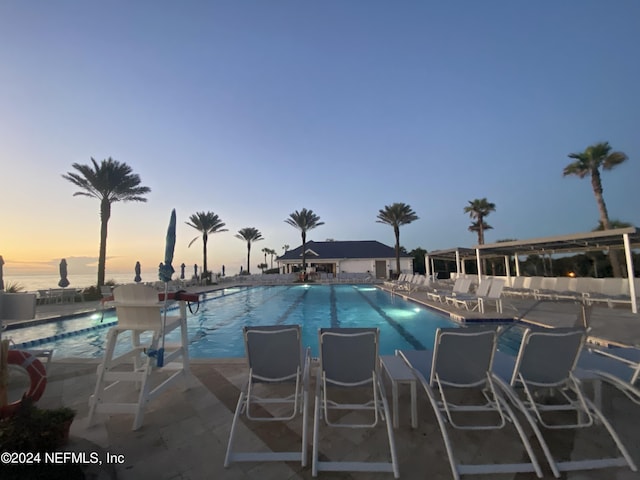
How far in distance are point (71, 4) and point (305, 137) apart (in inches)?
567

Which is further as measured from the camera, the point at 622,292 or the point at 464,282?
the point at 464,282

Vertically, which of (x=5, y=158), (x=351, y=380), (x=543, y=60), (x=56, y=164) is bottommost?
(x=351, y=380)

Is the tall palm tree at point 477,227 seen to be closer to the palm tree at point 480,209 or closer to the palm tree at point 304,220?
the palm tree at point 480,209

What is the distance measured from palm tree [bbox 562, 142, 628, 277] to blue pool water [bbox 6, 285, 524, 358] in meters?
16.4

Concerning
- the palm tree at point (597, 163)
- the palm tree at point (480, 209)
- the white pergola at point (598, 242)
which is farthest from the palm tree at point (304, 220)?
the palm tree at point (597, 163)

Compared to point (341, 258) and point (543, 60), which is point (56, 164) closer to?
point (341, 258)

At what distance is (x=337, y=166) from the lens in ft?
86.2

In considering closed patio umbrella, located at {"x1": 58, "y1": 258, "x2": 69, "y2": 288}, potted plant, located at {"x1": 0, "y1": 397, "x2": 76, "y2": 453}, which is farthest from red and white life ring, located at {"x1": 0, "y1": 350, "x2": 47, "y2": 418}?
closed patio umbrella, located at {"x1": 58, "y1": 258, "x2": 69, "y2": 288}

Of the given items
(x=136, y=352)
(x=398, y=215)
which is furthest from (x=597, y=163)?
(x=136, y=352)

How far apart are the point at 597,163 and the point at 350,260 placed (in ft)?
75.2

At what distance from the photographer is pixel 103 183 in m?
16.2

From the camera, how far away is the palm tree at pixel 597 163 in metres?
17.8

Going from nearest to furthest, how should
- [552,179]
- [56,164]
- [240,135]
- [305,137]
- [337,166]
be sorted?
[56,164] → [240,135] → [305,137] → [337,166] → [552,179]

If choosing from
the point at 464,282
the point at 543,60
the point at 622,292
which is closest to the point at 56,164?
the point at 464,282
